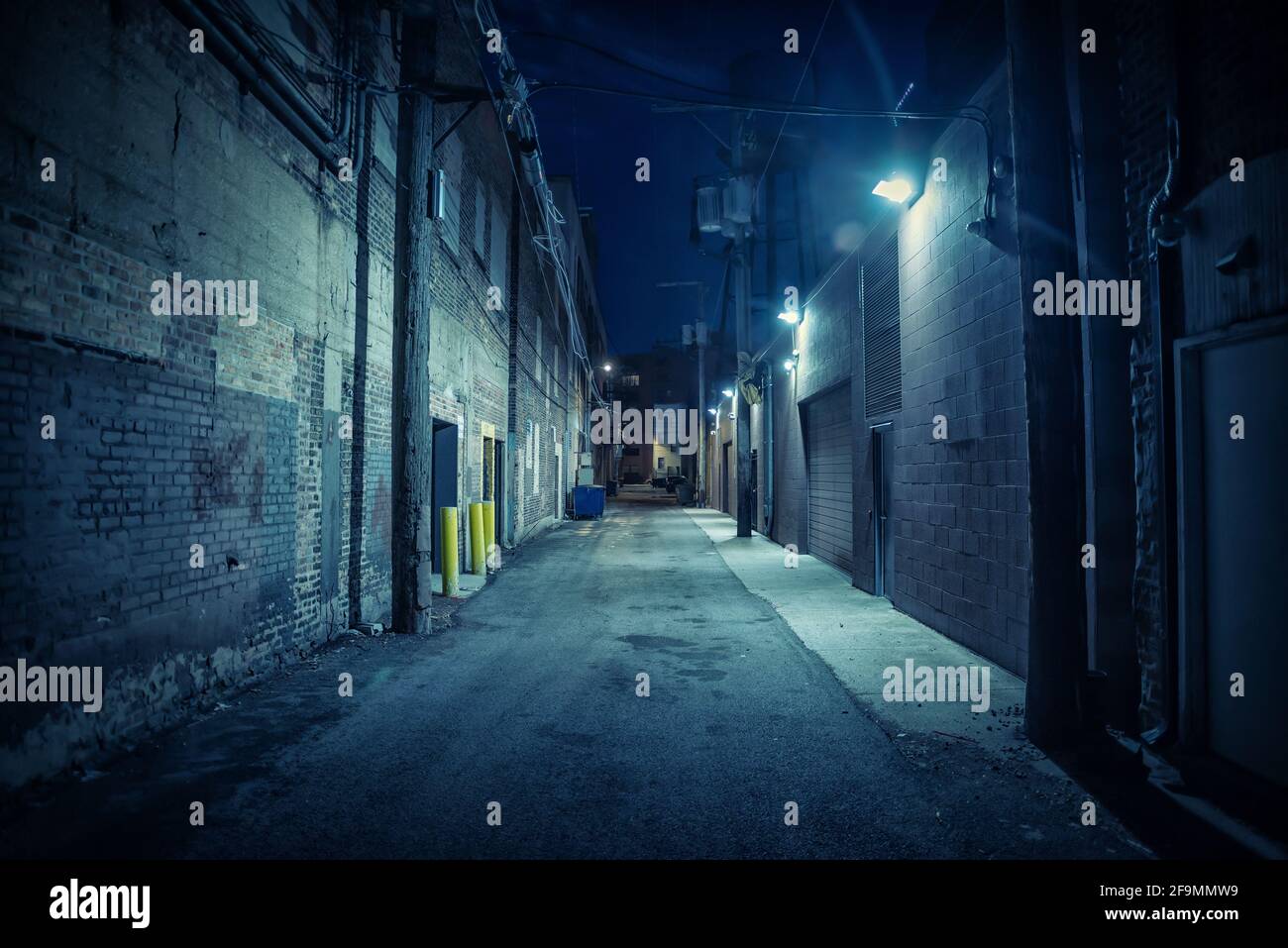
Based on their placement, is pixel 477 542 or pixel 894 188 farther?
pixel 477 542

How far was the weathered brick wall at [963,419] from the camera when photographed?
6164 millimetres

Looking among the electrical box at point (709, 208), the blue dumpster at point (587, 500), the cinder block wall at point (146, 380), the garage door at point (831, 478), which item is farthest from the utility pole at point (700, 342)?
the cinder block wall at point (146, 380)

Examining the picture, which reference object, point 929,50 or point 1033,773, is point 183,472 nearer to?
point 1033,773

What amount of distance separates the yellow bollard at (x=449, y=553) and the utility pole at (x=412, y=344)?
207cm

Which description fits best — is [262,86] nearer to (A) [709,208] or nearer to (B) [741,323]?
(B) [741,323]

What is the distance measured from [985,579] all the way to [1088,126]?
12.9 ft

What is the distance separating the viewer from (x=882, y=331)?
9.94 metres

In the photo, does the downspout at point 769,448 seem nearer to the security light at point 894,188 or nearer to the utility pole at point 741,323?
the utility pole at point 741,323

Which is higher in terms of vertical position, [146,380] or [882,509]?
[146,380]

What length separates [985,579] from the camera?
6.66m

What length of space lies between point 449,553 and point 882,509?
6.41 metres

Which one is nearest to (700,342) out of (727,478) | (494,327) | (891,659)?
(727,478)
